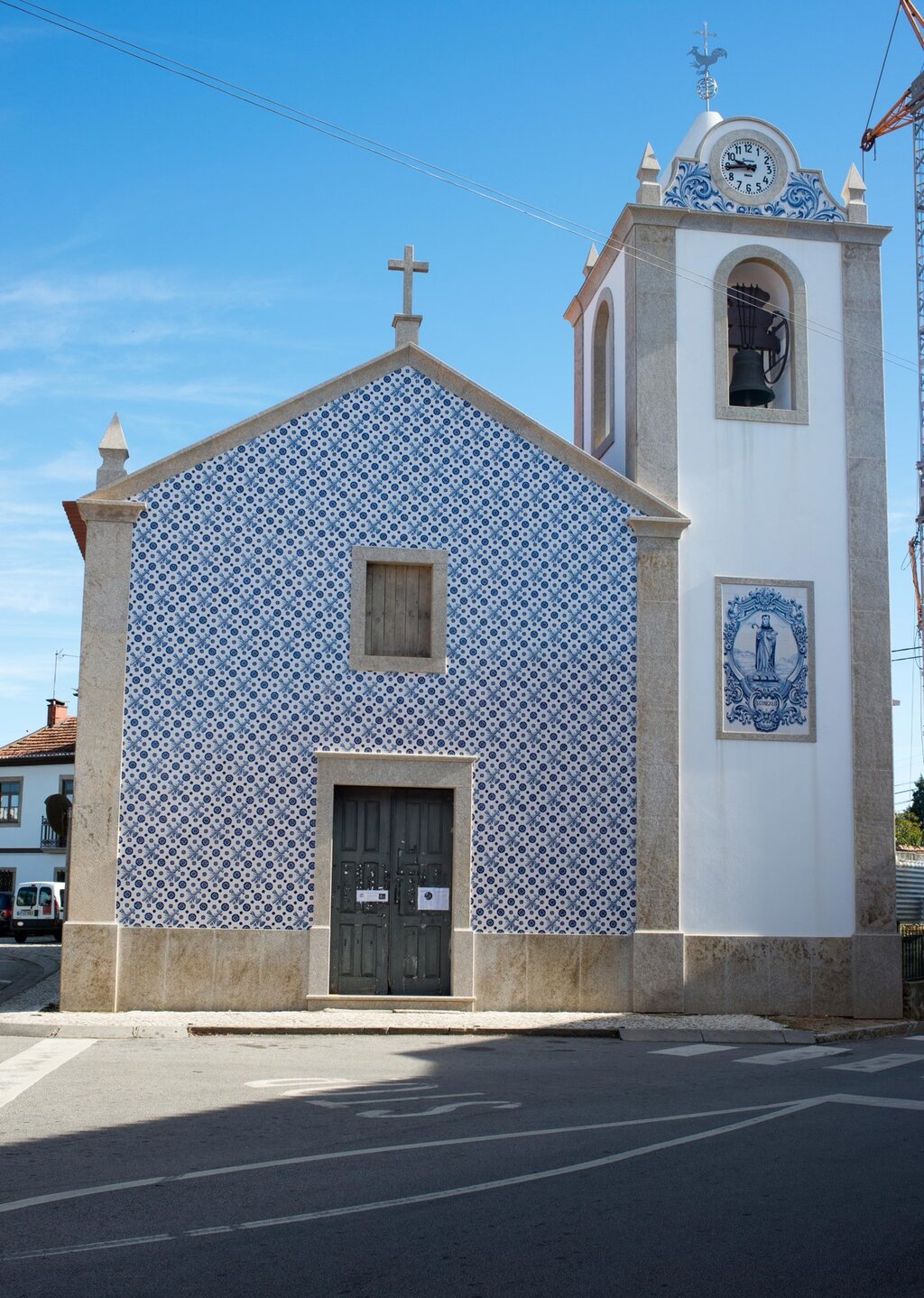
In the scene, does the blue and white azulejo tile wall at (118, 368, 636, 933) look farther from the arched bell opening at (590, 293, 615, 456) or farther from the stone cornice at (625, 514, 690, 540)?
the arched bell opening at (590, 293, 615, 456)

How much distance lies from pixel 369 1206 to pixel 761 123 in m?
15.7

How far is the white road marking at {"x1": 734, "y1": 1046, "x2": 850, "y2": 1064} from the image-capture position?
13.1 m

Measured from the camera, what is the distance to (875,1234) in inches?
245

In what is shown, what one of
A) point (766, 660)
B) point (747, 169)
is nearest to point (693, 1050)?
point (766, 660)

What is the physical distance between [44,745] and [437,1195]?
1743 inches

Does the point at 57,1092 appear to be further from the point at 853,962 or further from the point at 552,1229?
the point at 853,962

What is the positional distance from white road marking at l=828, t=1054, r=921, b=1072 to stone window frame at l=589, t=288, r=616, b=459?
8.95 metres

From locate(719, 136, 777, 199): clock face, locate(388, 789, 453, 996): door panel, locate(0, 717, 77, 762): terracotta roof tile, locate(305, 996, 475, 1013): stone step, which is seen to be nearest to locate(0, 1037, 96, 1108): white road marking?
locate(305, 996, 475, 1013): stone step

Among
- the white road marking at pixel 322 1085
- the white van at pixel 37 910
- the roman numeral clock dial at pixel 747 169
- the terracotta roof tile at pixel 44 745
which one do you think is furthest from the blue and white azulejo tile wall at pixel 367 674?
the terracotta roof tile at pixel 44 745

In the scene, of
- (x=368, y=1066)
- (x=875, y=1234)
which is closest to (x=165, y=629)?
(x=368, y=1066)

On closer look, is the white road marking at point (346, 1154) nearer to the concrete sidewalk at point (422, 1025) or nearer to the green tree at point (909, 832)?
the concrete sidewalk at point (422, 1025)

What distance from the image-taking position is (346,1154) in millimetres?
7738

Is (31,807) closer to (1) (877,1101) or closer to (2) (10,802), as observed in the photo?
(2) (10,802)

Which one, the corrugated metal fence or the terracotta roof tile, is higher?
the terracotta roof tile
